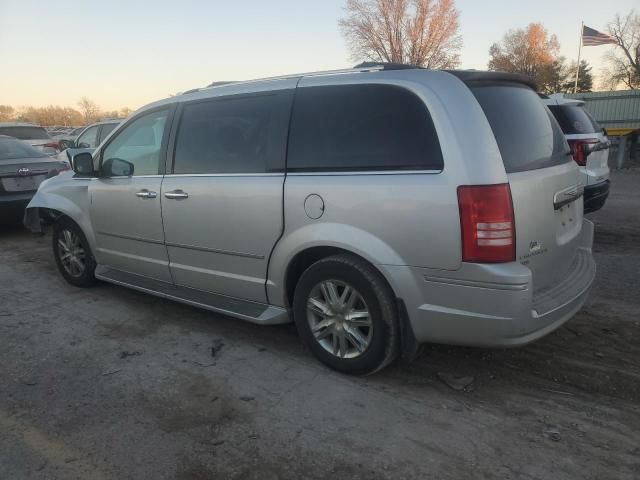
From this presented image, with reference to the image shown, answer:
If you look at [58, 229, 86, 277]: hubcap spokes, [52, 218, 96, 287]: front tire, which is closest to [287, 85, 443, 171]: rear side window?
[52, 218, 96, 287]: front tire

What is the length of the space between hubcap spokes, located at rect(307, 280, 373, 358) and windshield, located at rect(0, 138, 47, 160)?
680 cm

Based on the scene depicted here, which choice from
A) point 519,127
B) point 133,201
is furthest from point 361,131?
point 133,201

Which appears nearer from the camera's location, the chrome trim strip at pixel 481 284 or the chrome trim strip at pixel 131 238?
the chrome trim strip at pixel 481 284

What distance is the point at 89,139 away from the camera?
35.0ft

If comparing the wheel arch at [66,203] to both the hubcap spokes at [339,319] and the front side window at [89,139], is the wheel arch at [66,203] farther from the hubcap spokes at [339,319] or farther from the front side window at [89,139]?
the front side window at [89,139]

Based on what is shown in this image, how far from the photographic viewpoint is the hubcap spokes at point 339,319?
307cm

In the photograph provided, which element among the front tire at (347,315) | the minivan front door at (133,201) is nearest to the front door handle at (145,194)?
the minivan front door at (133,201)

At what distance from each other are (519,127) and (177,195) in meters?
2.47

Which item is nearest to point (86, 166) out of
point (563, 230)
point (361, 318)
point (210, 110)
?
point (210, 110)

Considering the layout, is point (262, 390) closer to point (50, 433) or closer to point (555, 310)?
point (50, 433)

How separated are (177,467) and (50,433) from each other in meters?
0.84

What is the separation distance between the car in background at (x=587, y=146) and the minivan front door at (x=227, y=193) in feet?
14.7

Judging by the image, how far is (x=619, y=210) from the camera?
8.73 meters

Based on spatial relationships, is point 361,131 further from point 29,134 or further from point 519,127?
point 29,134
